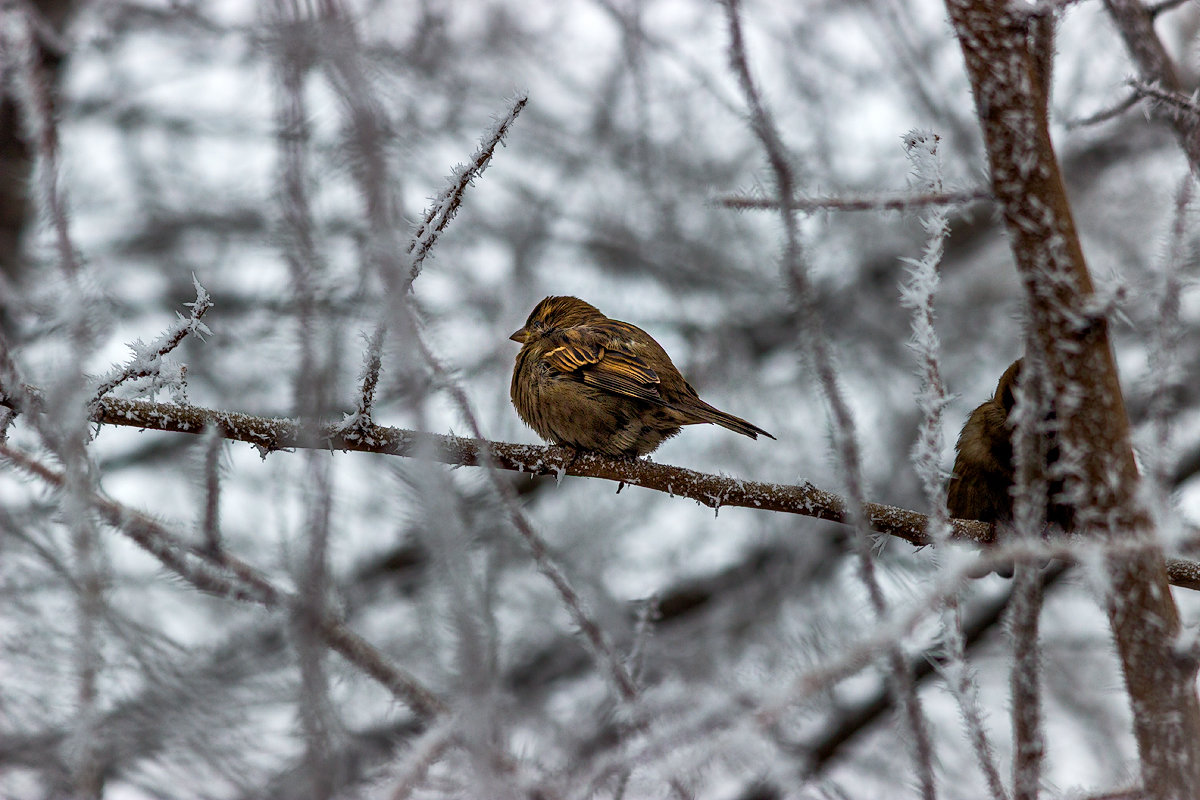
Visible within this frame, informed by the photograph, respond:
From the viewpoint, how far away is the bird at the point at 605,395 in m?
4.60

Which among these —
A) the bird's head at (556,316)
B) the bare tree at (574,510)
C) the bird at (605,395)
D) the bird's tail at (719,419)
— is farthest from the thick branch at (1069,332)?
the bird's head at (556,316)

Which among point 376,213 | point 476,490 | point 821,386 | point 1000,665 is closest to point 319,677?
point 376,213

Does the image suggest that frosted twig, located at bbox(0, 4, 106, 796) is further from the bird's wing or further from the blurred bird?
the blurred bird

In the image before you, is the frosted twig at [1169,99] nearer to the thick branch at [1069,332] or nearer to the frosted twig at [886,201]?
A: the thick branch at [1069,332]

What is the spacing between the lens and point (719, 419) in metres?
4.40

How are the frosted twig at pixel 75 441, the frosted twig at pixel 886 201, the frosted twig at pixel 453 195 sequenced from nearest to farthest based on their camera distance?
the frosted twig at pixel 75 441, the frosted twig at pixel 886 201, the frosted twig at pixel 453 195

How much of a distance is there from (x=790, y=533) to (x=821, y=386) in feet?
18.6

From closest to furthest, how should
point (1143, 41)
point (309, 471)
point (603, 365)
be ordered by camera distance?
point (309, 471) < point (1143, 41) < point (603, 365)

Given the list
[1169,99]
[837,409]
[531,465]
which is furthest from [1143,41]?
[531,465]

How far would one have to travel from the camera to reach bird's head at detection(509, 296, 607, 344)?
18.4 ft

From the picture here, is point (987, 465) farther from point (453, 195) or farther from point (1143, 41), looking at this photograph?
point (453, 195)

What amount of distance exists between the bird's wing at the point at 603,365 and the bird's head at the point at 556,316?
1.11 feet

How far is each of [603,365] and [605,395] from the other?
0.24m

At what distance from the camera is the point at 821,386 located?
5.90ft
